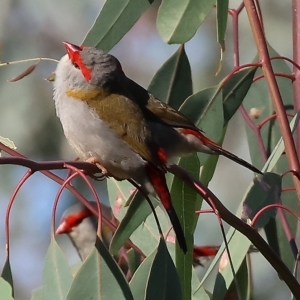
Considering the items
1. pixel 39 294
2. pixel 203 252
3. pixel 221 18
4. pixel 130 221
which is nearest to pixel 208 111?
pixel 221 18

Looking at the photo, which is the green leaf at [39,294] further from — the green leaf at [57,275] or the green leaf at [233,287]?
the green leaf at [233,287]

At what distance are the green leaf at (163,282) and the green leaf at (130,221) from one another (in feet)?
0.51

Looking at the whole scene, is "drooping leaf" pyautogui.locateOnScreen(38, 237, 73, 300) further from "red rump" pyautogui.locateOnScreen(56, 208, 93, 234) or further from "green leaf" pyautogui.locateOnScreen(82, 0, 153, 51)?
"red rump" pyautogui.locateOnScreen(56, 208, 93, 234)

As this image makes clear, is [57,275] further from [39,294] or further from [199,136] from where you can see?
[199,136]

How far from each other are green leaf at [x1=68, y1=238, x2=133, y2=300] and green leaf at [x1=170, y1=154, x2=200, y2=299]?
0.61 ft

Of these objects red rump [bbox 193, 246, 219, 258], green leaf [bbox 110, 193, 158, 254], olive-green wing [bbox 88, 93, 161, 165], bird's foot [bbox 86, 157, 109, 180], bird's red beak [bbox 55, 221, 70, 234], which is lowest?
bird's red beak [bbox 55, 221, 70, 234]

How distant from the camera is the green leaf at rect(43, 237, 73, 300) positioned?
1.51 m

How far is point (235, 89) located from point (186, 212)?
0.39 meters

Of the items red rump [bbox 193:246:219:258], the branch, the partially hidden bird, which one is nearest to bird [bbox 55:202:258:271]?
red rump [bbox 193:246:219:258]

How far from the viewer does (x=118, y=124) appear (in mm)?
1417

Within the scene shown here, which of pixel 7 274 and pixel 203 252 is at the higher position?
pixel 7 274

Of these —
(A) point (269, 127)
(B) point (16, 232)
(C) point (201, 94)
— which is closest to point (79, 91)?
(C) point (201, 94)

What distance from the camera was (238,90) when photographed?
5.71 feet

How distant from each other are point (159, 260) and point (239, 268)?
1.10 feet
